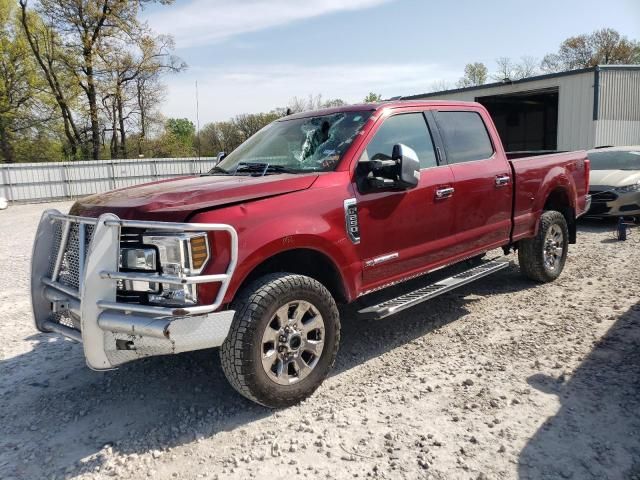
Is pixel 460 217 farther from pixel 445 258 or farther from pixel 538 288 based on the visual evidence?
pixel 538 288

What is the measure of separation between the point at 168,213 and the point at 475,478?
2163 mm

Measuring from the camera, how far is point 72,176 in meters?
22.8

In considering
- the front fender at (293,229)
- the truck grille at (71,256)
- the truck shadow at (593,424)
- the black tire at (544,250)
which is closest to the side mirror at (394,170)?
the front fender at (293,229)

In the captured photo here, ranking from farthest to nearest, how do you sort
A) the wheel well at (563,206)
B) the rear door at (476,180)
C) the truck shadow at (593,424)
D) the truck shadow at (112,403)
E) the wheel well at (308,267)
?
the wheel well at (563,206)
the rear door at (476,180)
the wheel well at (308,267)
the truck shadow at (112,403)
the truck shadow at (593,424)

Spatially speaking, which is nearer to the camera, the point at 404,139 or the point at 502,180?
the point at 404,139

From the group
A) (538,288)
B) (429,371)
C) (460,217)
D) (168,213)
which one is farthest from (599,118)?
(168,213)

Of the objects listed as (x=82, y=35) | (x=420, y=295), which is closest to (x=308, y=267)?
(x=420, y=295)

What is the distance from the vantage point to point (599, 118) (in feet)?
60.7

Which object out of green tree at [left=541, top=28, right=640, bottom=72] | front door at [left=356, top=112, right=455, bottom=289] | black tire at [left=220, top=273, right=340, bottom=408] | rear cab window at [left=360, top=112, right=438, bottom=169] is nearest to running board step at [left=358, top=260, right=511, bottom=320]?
front door at [left=356, top=112, right=455, bottom=289]

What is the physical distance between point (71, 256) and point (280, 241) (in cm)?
144

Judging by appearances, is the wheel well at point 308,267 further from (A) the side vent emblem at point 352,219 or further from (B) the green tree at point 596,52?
(B) the green tree at point 596,52

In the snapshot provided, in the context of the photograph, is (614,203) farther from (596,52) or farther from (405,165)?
(596,52)

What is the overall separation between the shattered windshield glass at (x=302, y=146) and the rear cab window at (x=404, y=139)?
0.17 meters

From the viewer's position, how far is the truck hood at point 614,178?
9656 millimetres
